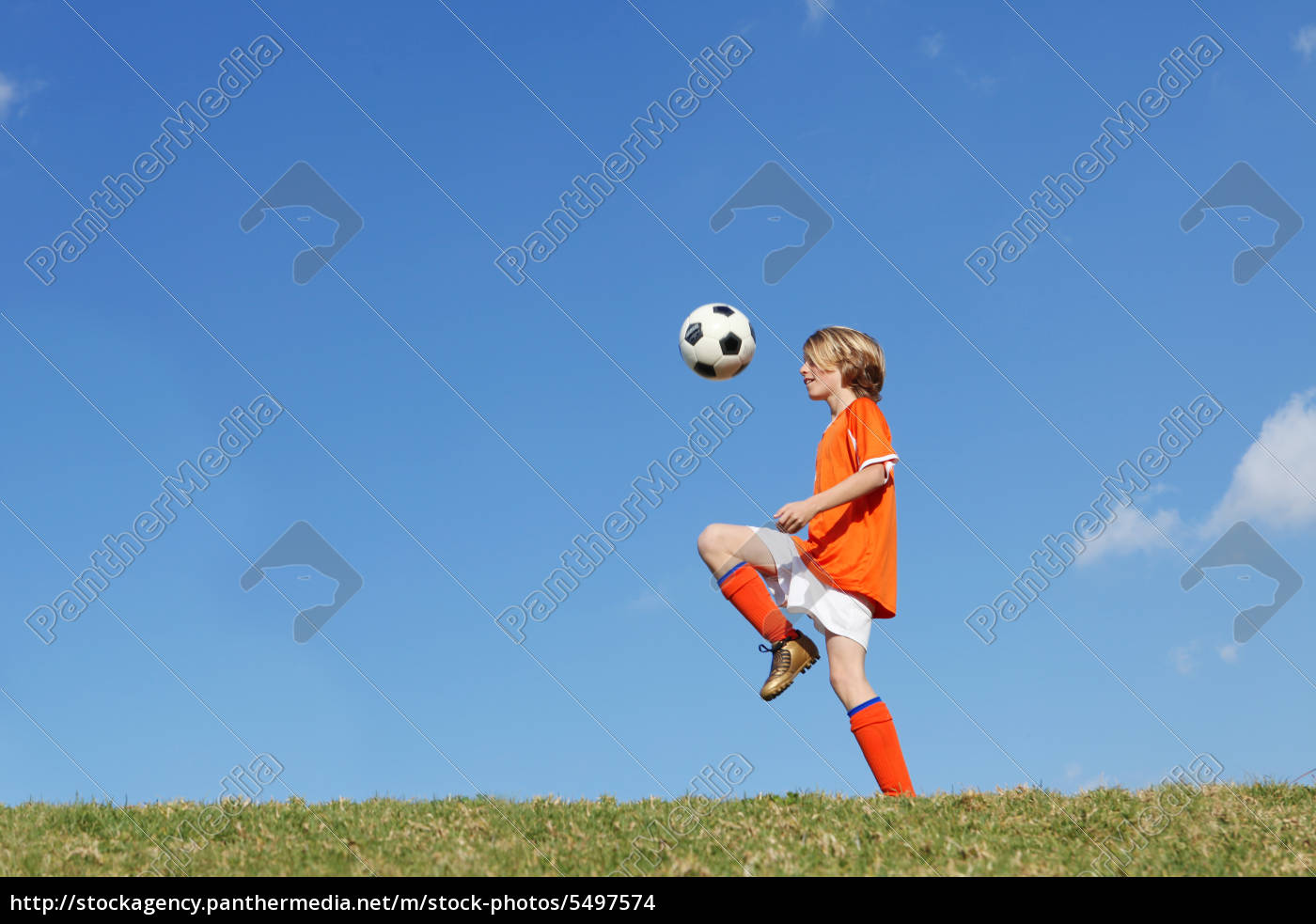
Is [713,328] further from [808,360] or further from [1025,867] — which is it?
[1025,867]

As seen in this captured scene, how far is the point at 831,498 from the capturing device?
370 inches

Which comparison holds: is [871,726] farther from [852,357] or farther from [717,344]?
[717,344]

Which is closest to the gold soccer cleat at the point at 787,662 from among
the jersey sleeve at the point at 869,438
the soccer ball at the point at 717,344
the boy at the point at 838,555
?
the boy at the point at 838,555

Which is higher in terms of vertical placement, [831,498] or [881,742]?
[831,498]

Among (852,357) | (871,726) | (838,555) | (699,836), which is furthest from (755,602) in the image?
(699,836)

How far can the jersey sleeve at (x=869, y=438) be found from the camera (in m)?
9.74

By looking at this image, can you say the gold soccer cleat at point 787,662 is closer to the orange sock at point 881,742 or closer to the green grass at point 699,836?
the orange sock at point 881,742

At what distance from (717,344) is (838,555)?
249cm

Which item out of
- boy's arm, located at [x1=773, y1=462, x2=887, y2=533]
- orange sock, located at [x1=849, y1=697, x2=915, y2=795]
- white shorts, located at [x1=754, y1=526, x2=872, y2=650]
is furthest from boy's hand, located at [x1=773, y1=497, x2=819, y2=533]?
orange sock, located at [x1=849, y1=697, x2=915, y2=795]

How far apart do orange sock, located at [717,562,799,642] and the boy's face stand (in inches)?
71.6

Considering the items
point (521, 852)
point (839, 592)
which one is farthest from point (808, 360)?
point (521, 852)

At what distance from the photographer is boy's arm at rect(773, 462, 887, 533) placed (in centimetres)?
925

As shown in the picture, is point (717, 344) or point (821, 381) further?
point (717, 344)
